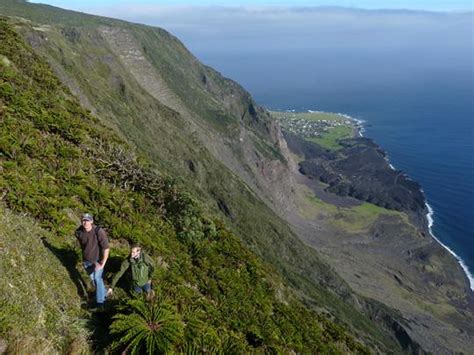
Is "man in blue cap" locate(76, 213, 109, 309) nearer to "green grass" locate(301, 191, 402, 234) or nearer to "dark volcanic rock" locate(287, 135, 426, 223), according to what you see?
"green grass" locate(301, 191, 402, 234)

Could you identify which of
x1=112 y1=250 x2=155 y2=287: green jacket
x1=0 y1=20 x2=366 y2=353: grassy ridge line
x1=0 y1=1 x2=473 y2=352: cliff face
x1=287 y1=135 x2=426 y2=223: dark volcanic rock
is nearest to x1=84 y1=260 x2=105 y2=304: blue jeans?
x1=112 y1=250 x2=155 y2=287: green jacket

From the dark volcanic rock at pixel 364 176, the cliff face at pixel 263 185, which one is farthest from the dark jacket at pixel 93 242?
the dark volcanic rock at pixel 364 176

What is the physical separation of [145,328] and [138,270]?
218 cm

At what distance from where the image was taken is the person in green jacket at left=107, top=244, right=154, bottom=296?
12438 mm

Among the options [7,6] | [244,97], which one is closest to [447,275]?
[244,97]

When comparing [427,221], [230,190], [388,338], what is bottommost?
[427,221]

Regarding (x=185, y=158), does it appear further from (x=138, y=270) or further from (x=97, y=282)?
(x=97, y=282)

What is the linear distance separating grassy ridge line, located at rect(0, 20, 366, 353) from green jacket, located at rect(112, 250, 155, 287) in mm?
1675

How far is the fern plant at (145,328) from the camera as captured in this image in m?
10.2

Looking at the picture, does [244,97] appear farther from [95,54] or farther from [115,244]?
[115,244]

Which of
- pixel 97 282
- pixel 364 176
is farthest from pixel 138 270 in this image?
pixel 364 176

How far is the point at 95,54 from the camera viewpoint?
84.1 m

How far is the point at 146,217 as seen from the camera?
21.3 m

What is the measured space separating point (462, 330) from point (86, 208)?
7625cm
